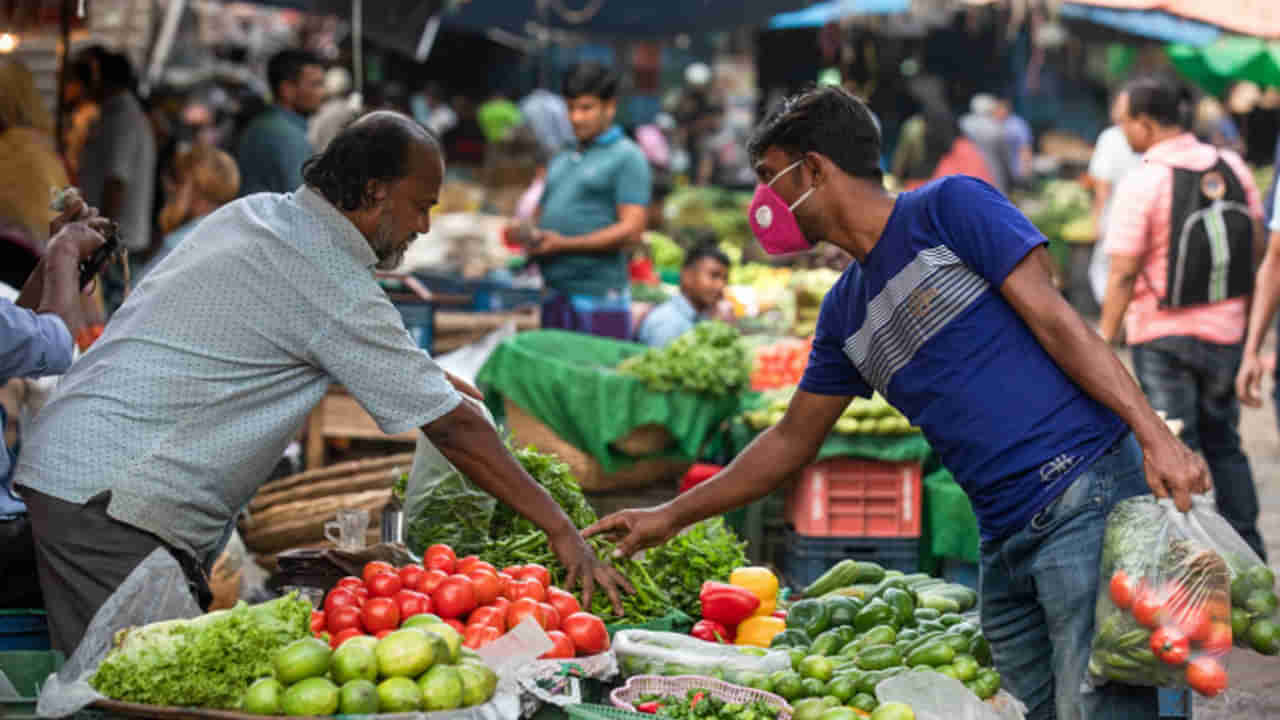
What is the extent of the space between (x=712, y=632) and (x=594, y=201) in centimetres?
432

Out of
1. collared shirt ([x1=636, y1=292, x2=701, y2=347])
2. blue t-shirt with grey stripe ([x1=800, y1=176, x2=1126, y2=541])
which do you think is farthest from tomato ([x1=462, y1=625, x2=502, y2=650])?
collared shirt ([x1=636, y1=292, x2=701, y2=347])

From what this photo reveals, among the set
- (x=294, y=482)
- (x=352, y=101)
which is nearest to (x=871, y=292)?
(x=294, y=482)

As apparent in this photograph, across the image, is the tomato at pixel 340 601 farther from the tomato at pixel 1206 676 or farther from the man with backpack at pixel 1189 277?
the man with backpack at pixel 1189 277

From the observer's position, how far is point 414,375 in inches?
148

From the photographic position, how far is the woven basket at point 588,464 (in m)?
7.47

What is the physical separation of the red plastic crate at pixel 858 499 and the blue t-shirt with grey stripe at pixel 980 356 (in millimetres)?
3158

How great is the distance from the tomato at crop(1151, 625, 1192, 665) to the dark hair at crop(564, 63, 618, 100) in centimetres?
565

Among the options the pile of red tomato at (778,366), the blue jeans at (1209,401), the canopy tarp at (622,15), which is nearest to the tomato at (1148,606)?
the pile of red tomato at (778,366)

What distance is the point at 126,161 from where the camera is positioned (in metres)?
10.2

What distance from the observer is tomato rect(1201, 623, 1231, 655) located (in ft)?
11.3

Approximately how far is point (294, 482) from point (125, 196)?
152 inches

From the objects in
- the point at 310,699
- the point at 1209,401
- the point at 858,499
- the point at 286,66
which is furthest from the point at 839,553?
the point at 286,66

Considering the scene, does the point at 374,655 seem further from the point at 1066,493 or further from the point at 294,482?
the point at 294,482

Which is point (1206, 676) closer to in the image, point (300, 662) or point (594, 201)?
point (300, 662)
